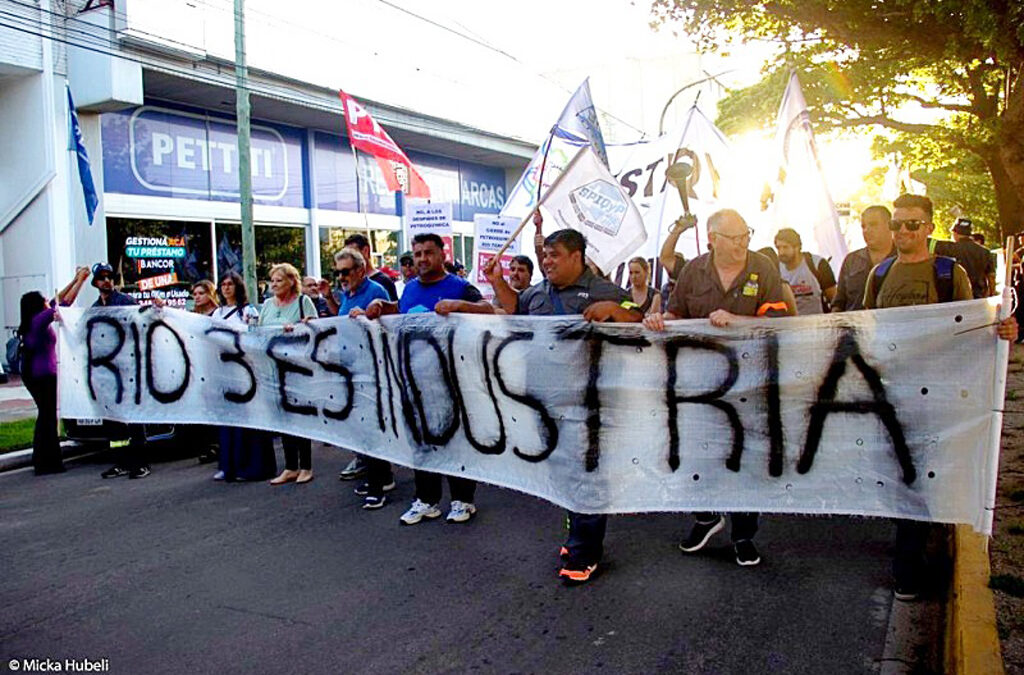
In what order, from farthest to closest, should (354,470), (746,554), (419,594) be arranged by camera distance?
(354,470), (746,554), (419,594)

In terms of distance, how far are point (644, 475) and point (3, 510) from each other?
16.3 ft

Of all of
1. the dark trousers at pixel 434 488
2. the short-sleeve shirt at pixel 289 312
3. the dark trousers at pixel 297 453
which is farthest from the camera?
the dark trousers at pixel 297 453

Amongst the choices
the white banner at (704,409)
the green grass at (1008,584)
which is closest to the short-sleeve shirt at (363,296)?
the white banner at (704,409)

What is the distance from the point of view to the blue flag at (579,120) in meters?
8.77

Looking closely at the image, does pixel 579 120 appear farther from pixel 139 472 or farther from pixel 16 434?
pixel 16 434

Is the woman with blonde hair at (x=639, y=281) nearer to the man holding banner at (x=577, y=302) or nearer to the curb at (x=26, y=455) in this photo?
the man holding banner at (x=577, y=302)

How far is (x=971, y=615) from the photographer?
371 cm

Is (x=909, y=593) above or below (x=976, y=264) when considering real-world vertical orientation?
below

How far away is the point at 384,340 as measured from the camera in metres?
5.75

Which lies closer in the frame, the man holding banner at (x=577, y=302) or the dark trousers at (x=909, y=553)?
the dark trousers at (x=909, y=553)

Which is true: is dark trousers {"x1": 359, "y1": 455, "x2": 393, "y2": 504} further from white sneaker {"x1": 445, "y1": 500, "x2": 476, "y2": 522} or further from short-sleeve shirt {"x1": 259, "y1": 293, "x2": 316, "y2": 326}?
short-sleeve shirt {"x1": 259, "y1": 293, "x2": 316, "y2": 326}

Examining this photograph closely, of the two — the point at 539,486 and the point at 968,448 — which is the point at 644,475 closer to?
the point at 539,486

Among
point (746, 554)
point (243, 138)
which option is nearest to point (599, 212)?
point (746, 554)

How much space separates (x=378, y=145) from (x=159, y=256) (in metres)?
6.50
